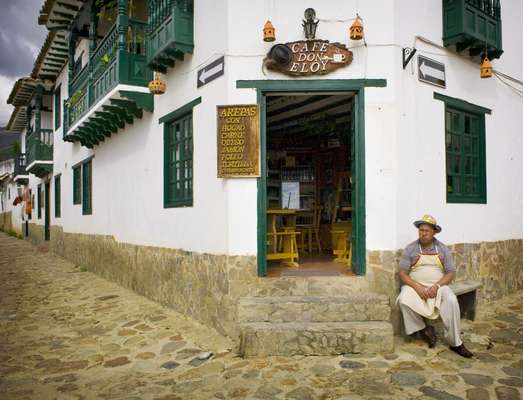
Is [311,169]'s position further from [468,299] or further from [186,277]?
[468,299]

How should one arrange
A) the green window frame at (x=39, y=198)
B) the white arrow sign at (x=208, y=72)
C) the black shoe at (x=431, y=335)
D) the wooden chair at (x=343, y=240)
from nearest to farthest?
the black shoe at (x=431, y=335)
the white arrow sign at (x=208, y=72)
the wooden chair at (x=343, y=240)
the green window frame at (x=39, y=198)

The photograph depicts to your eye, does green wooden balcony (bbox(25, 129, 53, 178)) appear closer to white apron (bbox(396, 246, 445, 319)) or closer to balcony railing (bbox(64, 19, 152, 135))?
balcony railing (bbox(64, 19, 152, 135))

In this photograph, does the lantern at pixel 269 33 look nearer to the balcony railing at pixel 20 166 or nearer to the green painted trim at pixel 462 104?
the green painted trim at pixel 462 104

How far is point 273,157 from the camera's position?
10742 millimetres

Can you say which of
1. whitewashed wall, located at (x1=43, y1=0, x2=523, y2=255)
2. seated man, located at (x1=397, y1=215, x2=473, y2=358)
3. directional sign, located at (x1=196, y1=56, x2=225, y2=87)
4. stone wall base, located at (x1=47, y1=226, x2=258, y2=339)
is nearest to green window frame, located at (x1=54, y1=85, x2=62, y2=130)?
stone wall base, located at (x1=47, y1=226, x2=258, y2=339)

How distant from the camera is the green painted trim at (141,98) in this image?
27.0ft

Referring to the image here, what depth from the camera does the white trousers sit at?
529cm

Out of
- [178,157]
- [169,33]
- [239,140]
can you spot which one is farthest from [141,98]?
[239,140]

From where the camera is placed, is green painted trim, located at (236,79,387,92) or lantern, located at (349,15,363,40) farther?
green painted trim, located at (236,79,387,92)

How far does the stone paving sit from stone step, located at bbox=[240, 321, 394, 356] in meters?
0.09

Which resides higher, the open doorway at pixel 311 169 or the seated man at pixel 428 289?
the open doorway at pixel 311 169

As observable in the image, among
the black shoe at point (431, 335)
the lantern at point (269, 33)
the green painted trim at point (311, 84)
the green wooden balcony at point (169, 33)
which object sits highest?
the green wooden balcony at point (169, 33)

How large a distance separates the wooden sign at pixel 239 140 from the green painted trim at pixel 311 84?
296 millimetres

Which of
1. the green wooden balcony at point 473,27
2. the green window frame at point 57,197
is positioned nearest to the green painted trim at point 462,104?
the green wooden balcony at point 473,27
